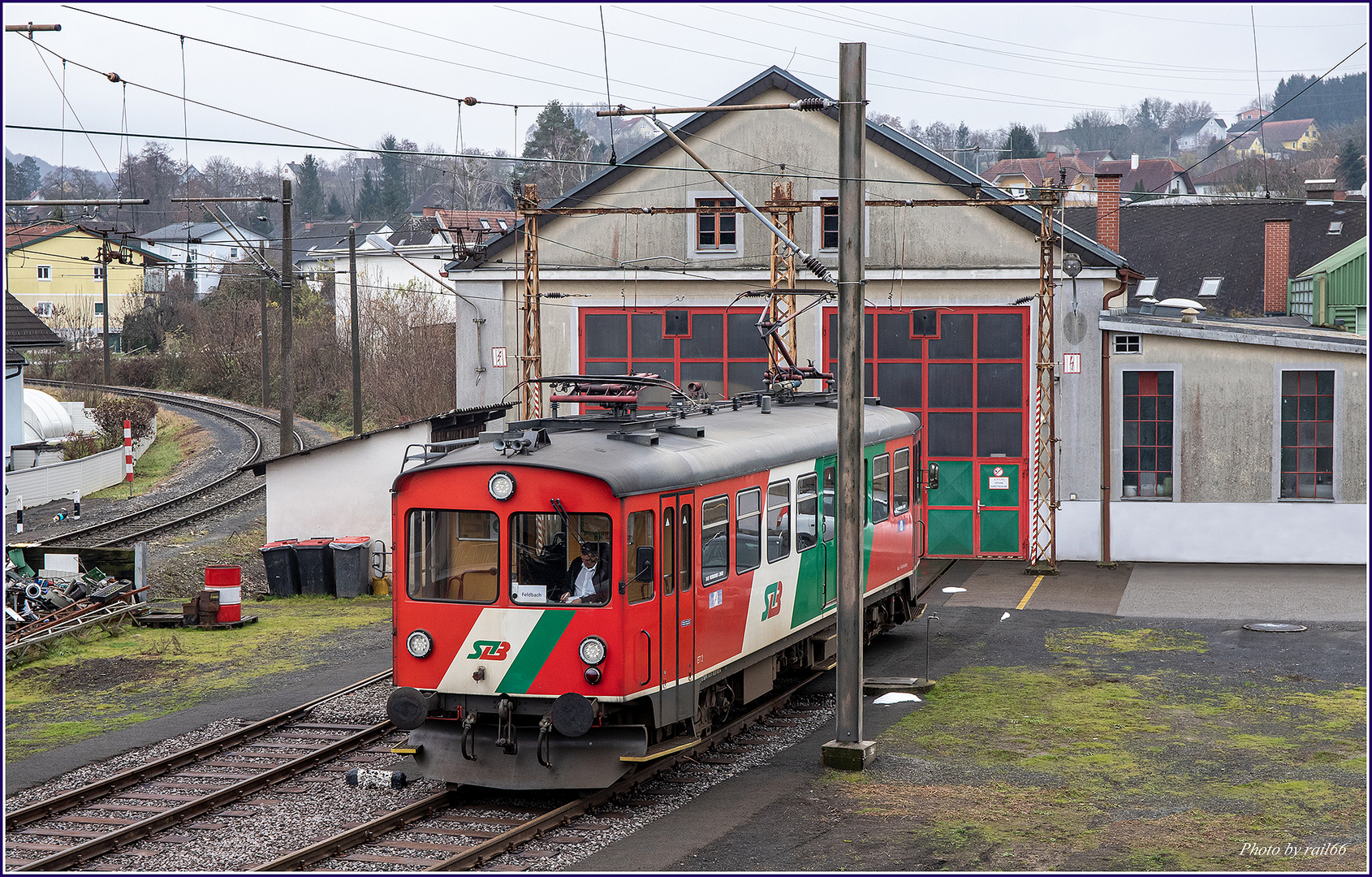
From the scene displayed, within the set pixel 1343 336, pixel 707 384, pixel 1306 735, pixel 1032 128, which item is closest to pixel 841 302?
pixel 1306 735

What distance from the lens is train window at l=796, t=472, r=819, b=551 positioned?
44.8 feet

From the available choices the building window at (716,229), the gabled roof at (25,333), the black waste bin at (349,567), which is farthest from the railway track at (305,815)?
the gabled roof at (25,333)

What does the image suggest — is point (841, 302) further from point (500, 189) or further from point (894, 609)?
point (500, 189)

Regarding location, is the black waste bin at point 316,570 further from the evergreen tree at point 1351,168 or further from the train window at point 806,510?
the evergreen tree at point 1351,168

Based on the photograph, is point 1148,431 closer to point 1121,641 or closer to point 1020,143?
point 1121,641

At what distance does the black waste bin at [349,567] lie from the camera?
2141 centimetres

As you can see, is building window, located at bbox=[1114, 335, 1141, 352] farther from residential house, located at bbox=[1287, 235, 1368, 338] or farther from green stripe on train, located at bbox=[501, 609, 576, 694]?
green stripe on train, located at bbox=[501, 609, 576, 694]

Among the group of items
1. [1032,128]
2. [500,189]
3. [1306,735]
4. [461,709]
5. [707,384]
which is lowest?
[1306,735]

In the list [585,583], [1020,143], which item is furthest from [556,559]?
[1020,143]

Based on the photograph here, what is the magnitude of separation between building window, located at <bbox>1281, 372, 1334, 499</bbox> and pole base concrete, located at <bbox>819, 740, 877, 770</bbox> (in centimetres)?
1478

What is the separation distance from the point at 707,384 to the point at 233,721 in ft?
46.0

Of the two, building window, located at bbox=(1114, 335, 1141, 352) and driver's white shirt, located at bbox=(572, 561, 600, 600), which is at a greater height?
building window, located at bbox=(1114, 335, 1141, 352)

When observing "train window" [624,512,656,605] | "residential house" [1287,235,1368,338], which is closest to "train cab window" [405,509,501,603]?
"train window" [624,512,656,605]

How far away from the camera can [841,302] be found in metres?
12.0
